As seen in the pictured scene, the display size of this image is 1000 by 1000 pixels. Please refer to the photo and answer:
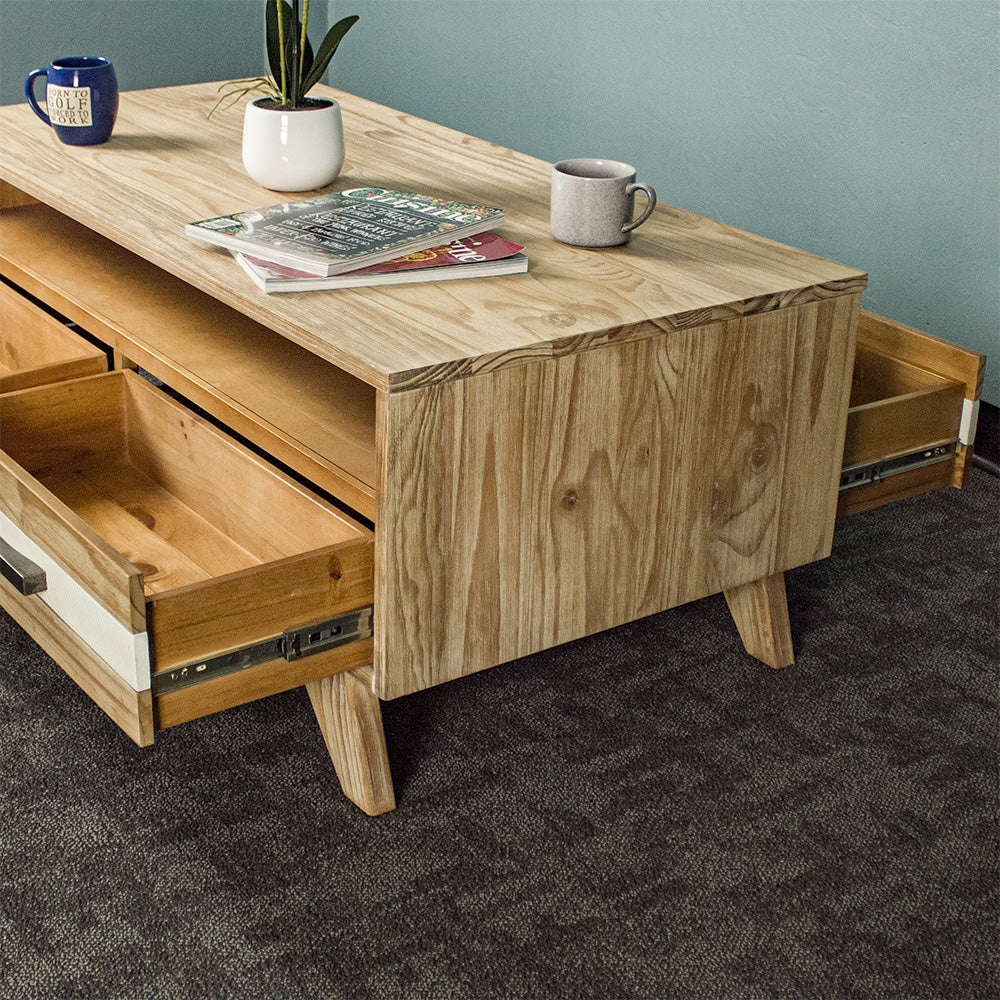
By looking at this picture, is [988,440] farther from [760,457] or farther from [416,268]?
[416,268]

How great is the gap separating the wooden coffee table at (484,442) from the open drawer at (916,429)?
2.6 inches

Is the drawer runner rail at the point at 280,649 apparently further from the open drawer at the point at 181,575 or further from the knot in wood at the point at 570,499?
the knot in wood at the point at 570,499

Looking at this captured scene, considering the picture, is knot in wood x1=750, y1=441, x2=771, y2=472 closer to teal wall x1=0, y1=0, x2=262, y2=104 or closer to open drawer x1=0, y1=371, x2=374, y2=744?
open drawer x1=0, y1=371, x2=374, y2=744

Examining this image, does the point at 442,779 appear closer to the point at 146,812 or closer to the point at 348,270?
the point at 146,812

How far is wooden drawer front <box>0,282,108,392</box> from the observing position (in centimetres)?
136

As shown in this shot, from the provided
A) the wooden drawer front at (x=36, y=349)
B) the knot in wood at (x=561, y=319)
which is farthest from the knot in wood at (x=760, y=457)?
the wooden drawer front at (x=36, y=349)

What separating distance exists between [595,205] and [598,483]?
31 cm

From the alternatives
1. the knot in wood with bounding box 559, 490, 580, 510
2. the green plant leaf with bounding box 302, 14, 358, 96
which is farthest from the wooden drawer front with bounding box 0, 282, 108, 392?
the knot in wood with bounding box 559, 490, 580, 510

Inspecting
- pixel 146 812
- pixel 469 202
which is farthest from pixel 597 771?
pixel 469 202

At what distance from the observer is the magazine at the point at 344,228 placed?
3.84 ft

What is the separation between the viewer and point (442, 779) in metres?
1.22

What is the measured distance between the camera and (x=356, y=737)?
1.15m

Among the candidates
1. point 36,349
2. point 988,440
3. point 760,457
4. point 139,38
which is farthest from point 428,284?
point 139,38

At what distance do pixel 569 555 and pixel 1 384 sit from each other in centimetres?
64
